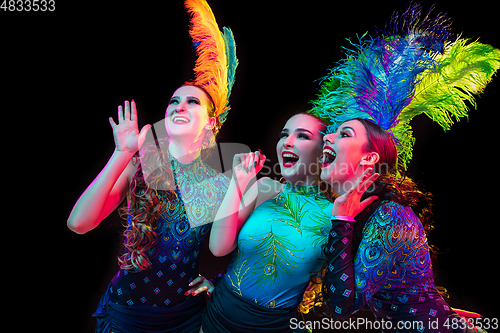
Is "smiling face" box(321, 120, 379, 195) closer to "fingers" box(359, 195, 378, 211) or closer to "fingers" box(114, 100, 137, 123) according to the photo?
"fingers" box(359, 195, 378, 211)

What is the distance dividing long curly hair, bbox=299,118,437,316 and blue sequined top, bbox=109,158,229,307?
765 mm

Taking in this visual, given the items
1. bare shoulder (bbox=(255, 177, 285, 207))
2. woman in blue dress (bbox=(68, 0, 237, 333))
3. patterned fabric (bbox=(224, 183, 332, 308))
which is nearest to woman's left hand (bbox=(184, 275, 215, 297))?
woman in blue dress (bbox=(68, 0, 237, 333))

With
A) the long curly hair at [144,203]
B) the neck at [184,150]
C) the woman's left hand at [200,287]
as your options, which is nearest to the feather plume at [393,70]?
the neck at [184,150]

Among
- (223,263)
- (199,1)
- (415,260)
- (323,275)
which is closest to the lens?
(415,260)

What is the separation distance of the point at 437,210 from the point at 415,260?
86 centimetres

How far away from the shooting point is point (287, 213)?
2201mm

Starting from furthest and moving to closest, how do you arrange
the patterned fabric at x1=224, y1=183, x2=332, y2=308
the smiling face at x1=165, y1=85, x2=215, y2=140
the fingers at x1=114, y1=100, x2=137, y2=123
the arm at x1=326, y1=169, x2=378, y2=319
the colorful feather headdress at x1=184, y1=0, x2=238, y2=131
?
the colorful feather headdress at x1=184, y1=0, x2=238, y2=131 → the smiling face at x1=165, y1=85, x2=215, y2=140 → the fingers at x1=114, y1=100, x2=137, y2=123 → the patterned fabric at x1=224, y1=183, x2=332, y2=308 → the arm at x1=326, y1=169, x2=378, y2=319

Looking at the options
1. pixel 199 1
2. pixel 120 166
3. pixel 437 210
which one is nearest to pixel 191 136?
pixel 120 166

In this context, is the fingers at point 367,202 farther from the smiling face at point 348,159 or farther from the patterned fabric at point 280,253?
the patterned fabric at point 280,253

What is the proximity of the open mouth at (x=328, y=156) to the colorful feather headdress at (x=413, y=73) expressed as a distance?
26 centimetres

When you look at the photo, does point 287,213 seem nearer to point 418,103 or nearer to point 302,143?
point 302,143

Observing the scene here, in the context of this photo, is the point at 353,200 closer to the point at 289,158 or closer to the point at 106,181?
the point at 289,158

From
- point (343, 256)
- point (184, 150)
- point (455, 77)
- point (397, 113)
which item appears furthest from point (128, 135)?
point (455, 77)

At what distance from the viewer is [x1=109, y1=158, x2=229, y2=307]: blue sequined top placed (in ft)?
7.25
